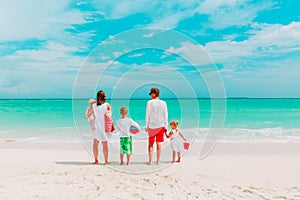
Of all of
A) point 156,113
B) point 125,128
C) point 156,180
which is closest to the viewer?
point 156,180

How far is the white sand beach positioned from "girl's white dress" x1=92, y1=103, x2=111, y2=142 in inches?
26.8

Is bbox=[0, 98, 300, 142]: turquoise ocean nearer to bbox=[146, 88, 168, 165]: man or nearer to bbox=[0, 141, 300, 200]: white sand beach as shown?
bbox=[146, 88, 168, 165]: man

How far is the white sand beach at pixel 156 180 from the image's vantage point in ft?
14.4

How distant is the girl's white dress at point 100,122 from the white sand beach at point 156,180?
2.23 ft

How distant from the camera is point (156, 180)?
5023 millimetres

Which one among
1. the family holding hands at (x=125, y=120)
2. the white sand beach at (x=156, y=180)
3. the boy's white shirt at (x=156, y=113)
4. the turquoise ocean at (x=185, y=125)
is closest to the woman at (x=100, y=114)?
the family holding hands at (x=125, y=120)

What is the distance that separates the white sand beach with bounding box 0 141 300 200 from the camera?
4.38 metres

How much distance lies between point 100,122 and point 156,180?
1878mm

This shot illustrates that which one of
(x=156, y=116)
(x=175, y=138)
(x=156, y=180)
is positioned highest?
(x=156, y=116)

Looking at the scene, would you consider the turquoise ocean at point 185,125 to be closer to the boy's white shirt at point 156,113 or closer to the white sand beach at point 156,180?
the boy's white shirt at point 156,113

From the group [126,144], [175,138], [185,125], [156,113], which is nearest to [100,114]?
[126,144]

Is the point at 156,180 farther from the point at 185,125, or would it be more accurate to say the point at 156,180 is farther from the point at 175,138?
the point at 185,125

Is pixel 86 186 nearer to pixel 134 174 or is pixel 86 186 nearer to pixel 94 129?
pixel 134 174

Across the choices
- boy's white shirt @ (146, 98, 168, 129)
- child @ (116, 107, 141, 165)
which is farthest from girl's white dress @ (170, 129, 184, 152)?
child @ (116, 107, 141, 165)
